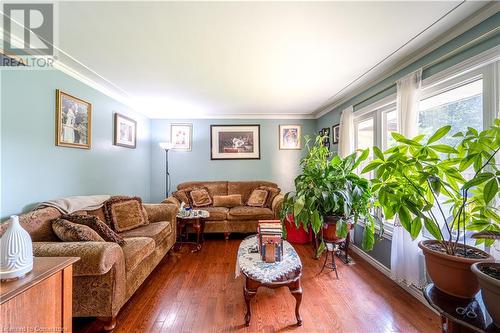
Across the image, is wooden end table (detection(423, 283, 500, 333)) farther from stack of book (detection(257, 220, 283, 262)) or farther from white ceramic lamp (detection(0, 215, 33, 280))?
white ceramic lamp (detection(0, 215, 33, 280))

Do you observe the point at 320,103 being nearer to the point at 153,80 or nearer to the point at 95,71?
the point at 153,80

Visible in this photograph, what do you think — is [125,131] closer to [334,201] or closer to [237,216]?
[237,216]

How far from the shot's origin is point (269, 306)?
188 centimetres

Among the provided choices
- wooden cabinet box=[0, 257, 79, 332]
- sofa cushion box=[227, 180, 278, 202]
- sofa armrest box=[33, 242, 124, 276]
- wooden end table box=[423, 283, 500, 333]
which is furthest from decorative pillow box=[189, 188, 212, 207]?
wooden end table box=[423, 283, 500, 333]

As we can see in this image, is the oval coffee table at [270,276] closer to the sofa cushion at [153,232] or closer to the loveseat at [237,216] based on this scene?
the sofa cushion at [153,232]

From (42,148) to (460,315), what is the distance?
3269 mm

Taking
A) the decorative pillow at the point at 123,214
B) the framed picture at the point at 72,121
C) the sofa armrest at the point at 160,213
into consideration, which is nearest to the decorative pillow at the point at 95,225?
A: the decorative pillow at the point at 123,214

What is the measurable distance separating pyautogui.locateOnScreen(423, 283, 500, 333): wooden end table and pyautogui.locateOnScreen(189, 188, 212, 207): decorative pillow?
3.43 m

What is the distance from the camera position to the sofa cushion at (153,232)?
2402mm

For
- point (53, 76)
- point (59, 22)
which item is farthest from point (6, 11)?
point (53, 76)

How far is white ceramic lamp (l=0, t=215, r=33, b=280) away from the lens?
3.22 feet

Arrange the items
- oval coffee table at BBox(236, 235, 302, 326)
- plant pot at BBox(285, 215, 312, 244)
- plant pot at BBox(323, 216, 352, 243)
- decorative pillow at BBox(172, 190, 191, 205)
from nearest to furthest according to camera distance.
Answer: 1. oval coffee table at BBox(236, 235, 302, 326)
2. plant pot at BBox(323, 216, 352, 243)
3. plant pot at BBox(285, 215, 312, 244)
4. decorative pillow at BBox(172, 190, 191, 205)

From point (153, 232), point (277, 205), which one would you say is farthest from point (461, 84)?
point (153, 232)

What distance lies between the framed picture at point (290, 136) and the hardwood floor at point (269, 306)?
268 cm
